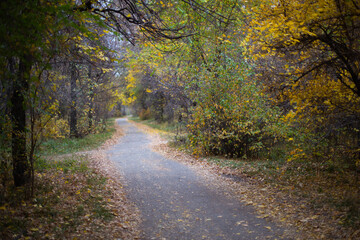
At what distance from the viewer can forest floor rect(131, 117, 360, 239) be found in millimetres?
4535

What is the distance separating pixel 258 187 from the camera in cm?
707

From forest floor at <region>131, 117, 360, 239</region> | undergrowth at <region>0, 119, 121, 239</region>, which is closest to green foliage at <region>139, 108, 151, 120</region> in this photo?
forest floor at <region>131, 117, 360, 239</region>

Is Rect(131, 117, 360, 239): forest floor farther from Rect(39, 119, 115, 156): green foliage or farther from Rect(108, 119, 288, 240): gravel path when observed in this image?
Rect(39, 119, 115, 156): green foliage

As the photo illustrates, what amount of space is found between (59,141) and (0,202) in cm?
1123

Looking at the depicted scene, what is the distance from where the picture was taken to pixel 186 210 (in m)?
5.89

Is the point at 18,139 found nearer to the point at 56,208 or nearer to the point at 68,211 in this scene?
the point at 56,208

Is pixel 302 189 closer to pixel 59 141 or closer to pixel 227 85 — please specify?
pixel 227 85

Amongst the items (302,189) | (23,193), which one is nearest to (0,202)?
(23,193)

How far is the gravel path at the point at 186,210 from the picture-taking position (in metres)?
4.77

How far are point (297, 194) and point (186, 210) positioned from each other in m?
2.68

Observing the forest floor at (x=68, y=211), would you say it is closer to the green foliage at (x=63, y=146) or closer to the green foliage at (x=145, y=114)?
the green foliage at (x=63, y=146)

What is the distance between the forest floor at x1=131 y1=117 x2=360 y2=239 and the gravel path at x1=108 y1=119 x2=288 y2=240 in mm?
403

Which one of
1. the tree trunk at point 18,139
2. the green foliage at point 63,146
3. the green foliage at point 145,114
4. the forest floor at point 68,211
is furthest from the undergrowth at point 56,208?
the green foliage at point 145,114

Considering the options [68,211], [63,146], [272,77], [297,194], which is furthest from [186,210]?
[63,146]
